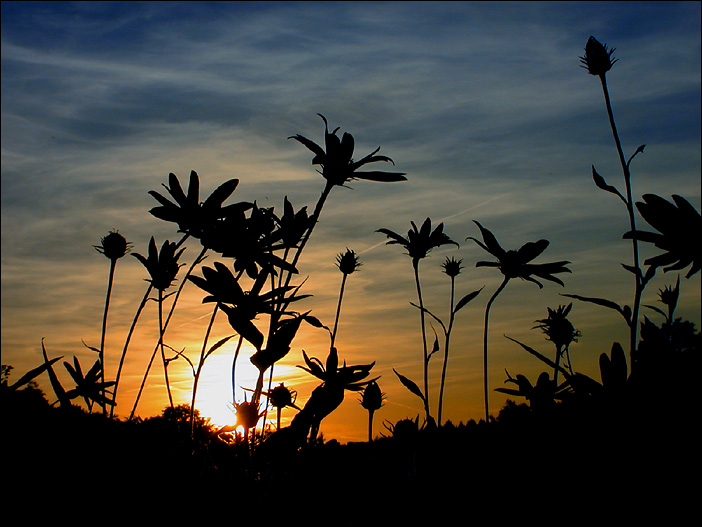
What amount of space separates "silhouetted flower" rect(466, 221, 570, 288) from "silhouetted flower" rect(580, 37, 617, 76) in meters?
1.03

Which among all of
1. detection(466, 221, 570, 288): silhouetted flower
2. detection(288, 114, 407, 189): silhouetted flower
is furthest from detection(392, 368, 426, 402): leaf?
detection(288, 114, 407, 189): silhouetted flower

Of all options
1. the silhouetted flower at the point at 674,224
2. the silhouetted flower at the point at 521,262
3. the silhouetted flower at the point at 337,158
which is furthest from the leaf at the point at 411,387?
the silhouetted flower at the point at 674,224

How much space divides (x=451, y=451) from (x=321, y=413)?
80cm

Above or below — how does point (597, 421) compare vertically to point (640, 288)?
below

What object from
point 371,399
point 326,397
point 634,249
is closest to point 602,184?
point 634,249

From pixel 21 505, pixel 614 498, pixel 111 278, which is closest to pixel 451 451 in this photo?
pixel 614 498

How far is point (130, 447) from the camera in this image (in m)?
3.08

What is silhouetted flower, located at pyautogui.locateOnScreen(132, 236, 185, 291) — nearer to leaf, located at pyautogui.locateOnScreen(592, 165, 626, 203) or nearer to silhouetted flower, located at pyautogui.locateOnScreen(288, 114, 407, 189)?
silhouetted flower, located at pyautogui.locateOnScreen(288, 114, 407, 189)

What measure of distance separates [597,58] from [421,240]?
221 centimetres

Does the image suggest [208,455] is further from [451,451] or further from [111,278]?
[111,278]

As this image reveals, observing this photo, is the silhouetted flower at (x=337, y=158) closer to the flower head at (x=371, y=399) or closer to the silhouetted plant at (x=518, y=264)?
the silhouetted plant at (x=518, y=264)

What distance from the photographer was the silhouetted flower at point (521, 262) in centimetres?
379

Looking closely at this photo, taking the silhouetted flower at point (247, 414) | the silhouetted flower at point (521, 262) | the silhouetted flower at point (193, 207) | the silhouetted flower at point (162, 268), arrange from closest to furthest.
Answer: the silhouetted flower at point (247, 414)
the silhouetted flower at point (193, 207)
the silhouetted flower at point (521, 262)
the silhouetted flower at point (162, 268)

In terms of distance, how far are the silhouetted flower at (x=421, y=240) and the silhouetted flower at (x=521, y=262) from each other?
4.42ft
